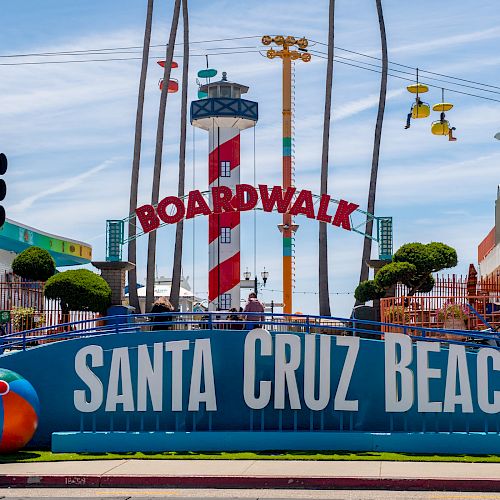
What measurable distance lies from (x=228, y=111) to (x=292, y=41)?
13.0 ft

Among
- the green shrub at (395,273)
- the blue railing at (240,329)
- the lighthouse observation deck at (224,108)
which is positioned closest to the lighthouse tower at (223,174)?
the lighthouse observation deck at (224,108)

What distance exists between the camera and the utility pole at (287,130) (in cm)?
4381

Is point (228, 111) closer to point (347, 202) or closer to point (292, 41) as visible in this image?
point (292, 41)

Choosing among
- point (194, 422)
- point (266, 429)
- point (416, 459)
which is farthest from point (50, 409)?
point (416, 459)

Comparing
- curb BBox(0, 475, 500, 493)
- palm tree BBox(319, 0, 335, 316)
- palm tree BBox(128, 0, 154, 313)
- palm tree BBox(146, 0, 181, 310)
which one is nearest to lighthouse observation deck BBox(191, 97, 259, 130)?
palm tree BBox(146, 0, 181, 310)

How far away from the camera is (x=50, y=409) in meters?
19.2

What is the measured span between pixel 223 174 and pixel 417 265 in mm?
16152

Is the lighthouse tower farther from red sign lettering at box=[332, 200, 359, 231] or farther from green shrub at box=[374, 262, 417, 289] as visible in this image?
green shrub at box=[374, 262, 417, 289]

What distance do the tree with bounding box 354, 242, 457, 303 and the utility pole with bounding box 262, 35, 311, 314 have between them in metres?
12.1

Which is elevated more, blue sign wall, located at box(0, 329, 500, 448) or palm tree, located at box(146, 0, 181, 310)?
palm tree, located at box(146, 0, 181, 310)

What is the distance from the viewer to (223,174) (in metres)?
45.8

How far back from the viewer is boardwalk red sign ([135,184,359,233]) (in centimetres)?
3666

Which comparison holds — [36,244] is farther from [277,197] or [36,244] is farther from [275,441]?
[275,441]

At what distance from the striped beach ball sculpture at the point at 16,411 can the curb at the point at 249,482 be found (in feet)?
7.17
